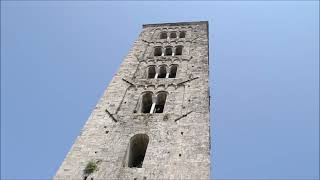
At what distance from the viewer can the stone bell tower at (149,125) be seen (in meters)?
14.3

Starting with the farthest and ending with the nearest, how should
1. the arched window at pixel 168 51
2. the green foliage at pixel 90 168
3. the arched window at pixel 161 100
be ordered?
the arched window at pixel 168 51, the arched window at pixel 161 100, the green foliage at pixel 90 168

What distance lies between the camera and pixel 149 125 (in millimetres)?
17031

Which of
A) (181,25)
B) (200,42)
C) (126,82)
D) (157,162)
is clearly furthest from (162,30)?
(157,162)

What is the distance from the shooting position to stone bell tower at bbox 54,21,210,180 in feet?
46.9

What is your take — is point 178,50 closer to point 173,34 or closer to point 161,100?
point 173,34

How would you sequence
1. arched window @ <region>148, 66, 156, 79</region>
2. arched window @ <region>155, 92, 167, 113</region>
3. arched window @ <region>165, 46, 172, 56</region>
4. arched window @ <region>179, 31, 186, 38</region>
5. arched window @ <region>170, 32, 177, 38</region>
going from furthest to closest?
arched window @ <region>170, 32, 177, 38</region>
arched window @ <region>179, 31, 186, 38</region>
arched window @ <region>165, 46, 172, 56</region>
arched window @ <region>148, 66, 156, 79</region>
arched window @ <region>155, 92, 167, 113</region>

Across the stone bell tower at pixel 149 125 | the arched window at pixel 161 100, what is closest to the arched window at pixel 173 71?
the stone bell tower at pixel 149 125

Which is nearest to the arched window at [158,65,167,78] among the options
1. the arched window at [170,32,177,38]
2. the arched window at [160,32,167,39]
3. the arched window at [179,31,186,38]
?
the arched window at [179,31,186,38]

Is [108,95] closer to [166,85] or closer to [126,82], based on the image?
[126,82]

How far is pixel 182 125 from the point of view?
55.1 feet

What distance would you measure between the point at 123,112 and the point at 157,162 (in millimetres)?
4300

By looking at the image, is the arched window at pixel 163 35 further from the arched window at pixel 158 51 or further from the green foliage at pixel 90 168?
the green foliage at pixel 90 168

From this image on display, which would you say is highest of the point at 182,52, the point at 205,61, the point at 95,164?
the point at 182,52

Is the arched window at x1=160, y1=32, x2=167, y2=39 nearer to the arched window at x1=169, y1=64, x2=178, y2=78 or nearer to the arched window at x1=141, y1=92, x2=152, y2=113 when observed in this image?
the arched window at x1=169, y1=64, x2=178, y2=78
